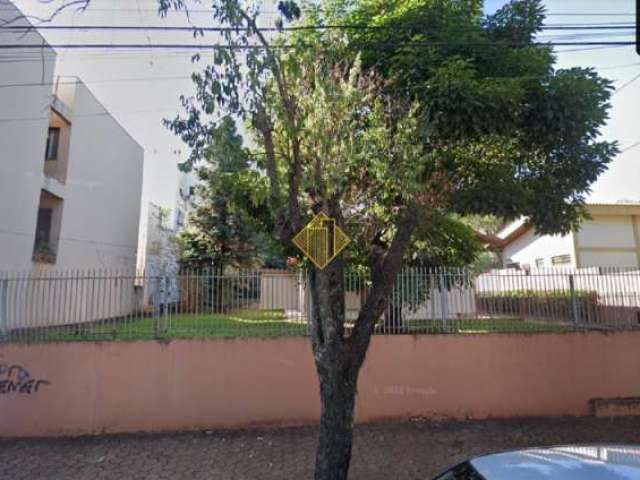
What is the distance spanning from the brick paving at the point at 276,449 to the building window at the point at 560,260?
7260 mm

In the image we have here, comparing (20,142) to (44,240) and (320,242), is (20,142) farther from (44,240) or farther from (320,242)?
(320,242)

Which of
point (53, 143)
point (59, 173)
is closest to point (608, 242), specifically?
point (59, 173)

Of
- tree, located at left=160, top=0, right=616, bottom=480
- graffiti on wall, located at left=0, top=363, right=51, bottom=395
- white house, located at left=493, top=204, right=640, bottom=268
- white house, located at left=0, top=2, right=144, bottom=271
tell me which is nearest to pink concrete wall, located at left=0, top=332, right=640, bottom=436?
graffiti on wall, located at left=0, top=363, right=51, bottom=395

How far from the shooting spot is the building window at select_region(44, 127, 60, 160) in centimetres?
1309

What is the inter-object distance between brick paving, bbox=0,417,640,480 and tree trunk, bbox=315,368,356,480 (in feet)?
3.73

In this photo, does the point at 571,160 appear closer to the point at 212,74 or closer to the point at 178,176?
the point at 212,74

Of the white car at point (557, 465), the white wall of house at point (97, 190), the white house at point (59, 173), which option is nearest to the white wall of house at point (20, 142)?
the white house at point (59, 173)

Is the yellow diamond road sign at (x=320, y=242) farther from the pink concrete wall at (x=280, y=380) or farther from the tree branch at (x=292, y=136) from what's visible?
the pink concrete wall at (x=280, y=380)

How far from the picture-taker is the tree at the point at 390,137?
13.6 ft

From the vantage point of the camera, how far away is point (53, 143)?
1320 centimetres

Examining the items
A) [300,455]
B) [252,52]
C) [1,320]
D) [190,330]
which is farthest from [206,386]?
[252,52]

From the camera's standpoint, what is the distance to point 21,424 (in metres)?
6.16

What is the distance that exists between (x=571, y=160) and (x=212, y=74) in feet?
18.6

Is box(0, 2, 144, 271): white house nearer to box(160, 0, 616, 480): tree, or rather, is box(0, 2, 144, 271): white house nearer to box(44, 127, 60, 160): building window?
box(44, 127, 60, 160): building window
